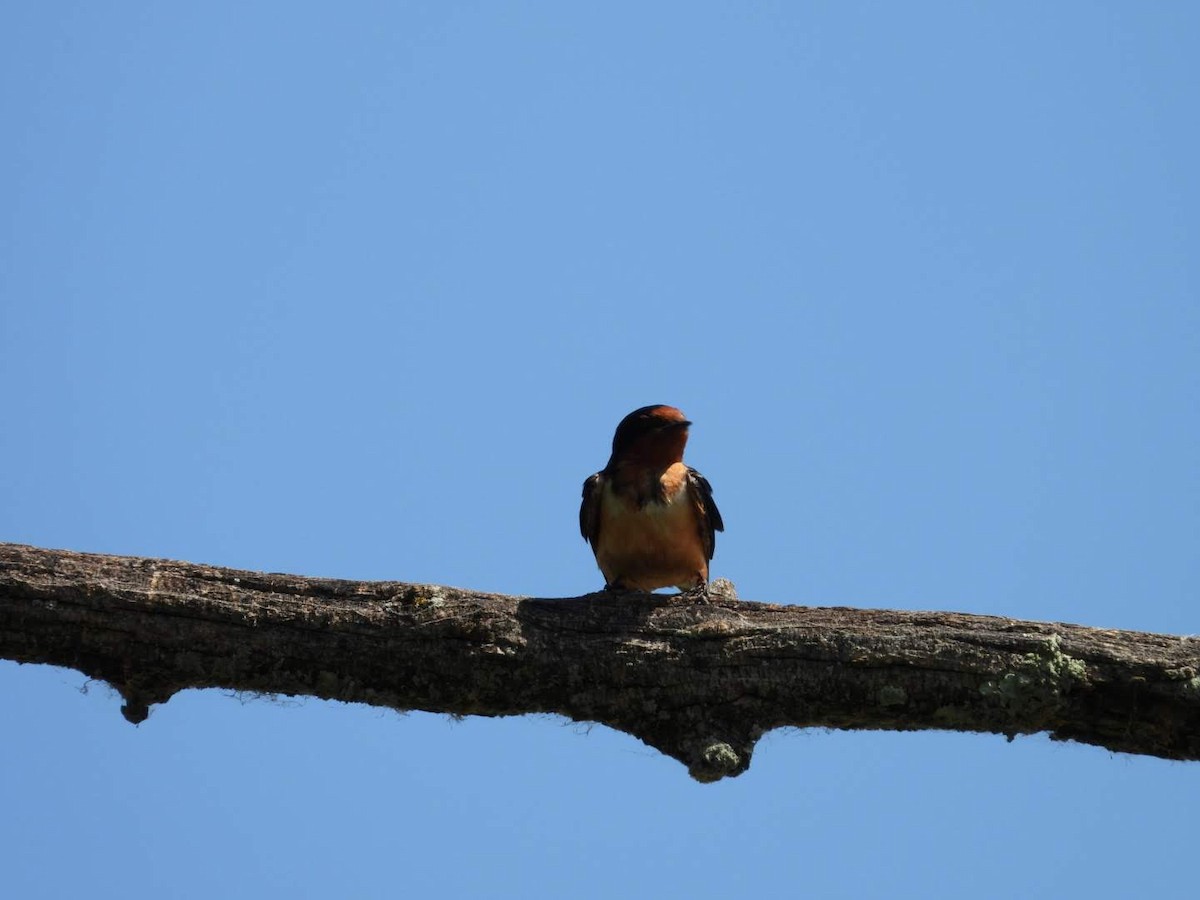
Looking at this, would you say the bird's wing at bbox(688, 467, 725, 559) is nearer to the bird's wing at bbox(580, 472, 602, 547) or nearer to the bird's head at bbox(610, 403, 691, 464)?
the bird's head at bbox(610, 403, 691, 464)

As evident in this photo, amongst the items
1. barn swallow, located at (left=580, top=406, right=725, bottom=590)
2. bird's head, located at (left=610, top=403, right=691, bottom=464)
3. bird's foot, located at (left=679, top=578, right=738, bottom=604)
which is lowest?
bird's foot, located at (left=679, top=578, right=738, bottom=604)

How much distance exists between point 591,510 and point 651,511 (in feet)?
1.72

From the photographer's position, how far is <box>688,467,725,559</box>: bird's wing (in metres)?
8.42

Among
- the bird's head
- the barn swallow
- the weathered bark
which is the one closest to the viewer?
the weathered bark

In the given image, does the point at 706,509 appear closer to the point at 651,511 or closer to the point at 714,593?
the point at 651,511

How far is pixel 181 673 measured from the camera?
5242 millimetres

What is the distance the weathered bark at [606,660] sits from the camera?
5.23 meters

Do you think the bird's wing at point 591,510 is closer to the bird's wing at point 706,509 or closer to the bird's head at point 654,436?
the bird's head at point 654,436

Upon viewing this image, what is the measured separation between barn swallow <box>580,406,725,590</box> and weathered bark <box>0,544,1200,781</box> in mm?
2641

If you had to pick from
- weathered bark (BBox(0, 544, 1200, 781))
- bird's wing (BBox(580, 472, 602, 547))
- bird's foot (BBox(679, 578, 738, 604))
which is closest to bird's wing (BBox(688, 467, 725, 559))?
bird's wing (BBox(580, 472, 602, 547))

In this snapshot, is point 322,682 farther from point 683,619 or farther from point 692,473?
point 692,473

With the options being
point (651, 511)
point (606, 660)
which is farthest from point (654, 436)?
point (606, 660)

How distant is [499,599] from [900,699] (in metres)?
1.72

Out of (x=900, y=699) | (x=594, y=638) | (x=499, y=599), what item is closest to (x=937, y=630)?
(x=900, y=699)
